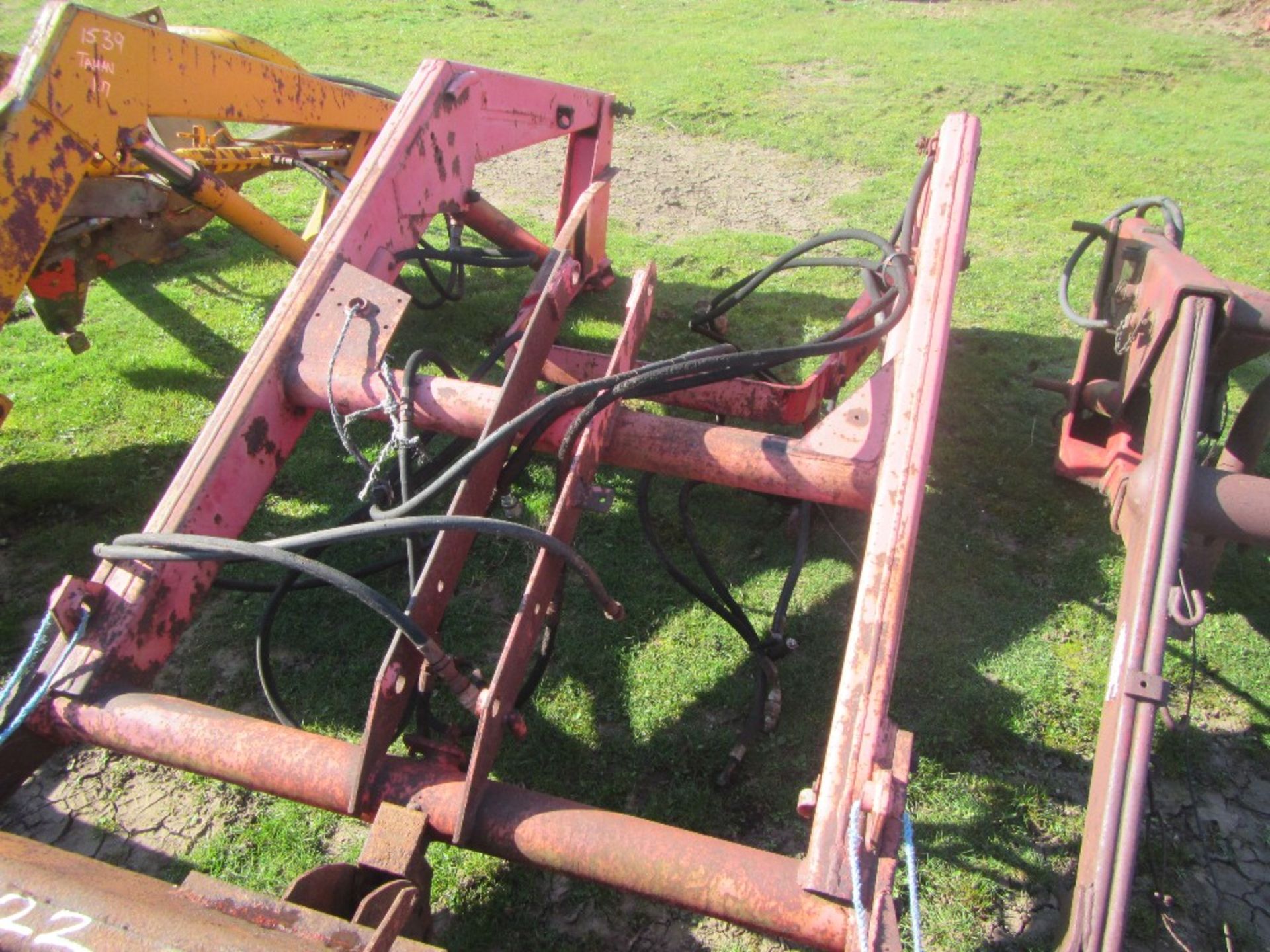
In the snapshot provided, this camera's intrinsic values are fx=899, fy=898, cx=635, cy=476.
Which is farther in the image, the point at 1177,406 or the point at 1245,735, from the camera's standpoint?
the point at 1245,735

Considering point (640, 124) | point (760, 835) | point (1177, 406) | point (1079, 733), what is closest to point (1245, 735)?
point (1079, 733)

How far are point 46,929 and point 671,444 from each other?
69.6 inches

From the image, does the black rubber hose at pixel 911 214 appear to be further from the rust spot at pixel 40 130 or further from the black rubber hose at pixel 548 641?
the rust spot at pixel 40 130

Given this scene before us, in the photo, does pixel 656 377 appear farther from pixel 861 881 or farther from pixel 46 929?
pixel 46 929

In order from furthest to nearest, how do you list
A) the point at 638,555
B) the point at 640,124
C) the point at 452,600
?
the point at 640,124
the point at 638,555
the point at 452,600

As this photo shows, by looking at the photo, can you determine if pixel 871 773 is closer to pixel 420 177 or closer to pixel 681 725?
pixel 681 725

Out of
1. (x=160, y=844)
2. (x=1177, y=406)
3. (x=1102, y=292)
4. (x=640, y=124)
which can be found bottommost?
(x=160, y=844)

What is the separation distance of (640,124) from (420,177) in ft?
19.2

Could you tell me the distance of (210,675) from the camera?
2.97 m

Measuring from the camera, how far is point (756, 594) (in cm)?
333

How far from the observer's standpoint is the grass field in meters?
2.51

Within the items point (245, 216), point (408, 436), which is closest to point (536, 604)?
point (408, 436)

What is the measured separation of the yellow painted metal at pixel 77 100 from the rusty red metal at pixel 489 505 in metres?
0.73

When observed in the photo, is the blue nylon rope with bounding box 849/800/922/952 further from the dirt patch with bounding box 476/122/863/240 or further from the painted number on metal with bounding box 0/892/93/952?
the dirt patch with bounding box 476/122/863/240
